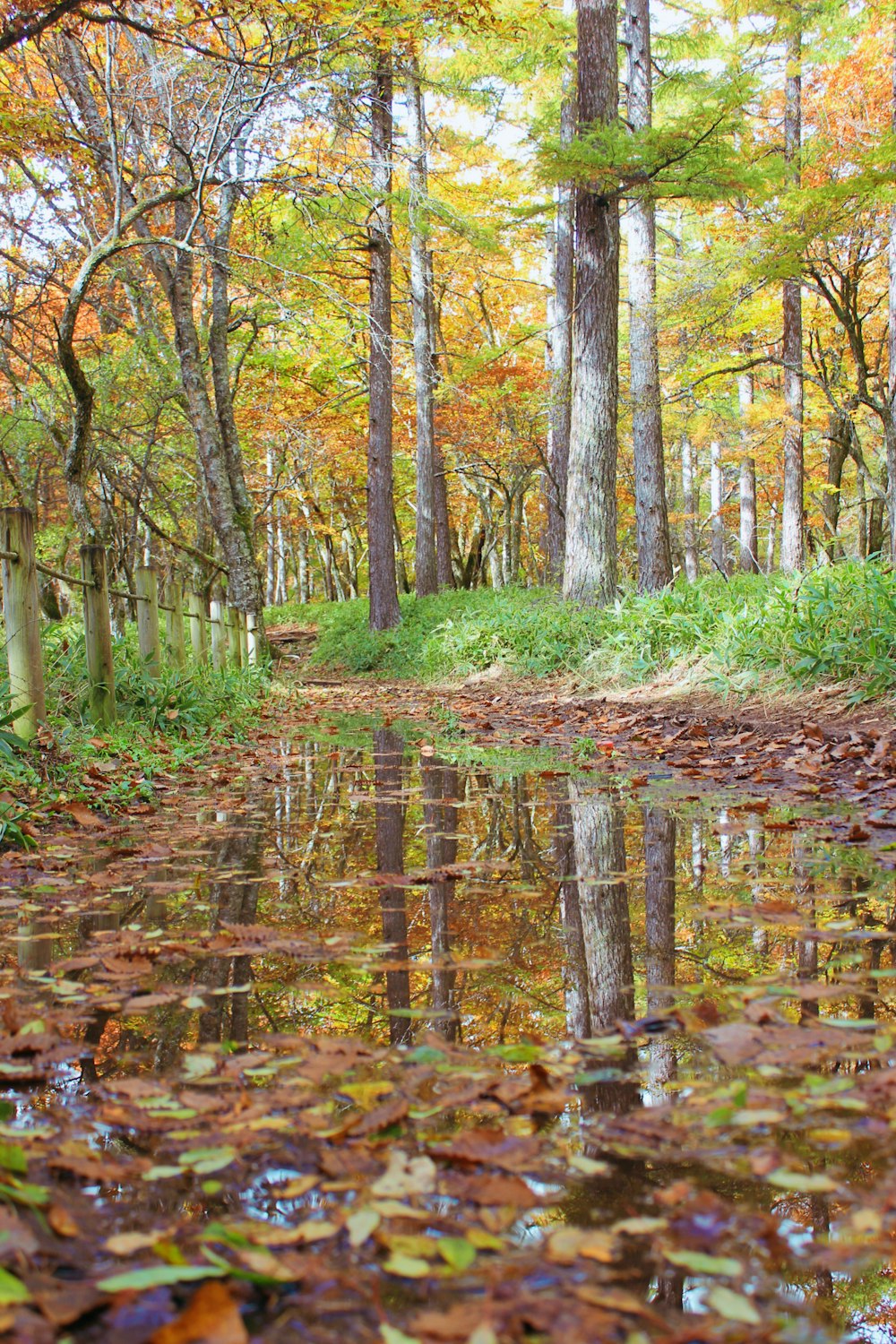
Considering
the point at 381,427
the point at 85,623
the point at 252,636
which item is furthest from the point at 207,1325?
the point at 381,427

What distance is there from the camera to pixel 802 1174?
3.97ft

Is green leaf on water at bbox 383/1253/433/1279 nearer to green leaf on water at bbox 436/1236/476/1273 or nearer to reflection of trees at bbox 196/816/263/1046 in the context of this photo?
green leaf on water at bbox 436/1236/476/1273

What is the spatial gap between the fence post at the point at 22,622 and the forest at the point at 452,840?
0.07ft

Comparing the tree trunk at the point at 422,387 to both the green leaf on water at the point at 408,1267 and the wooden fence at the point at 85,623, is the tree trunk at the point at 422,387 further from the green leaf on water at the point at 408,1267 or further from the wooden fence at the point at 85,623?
the green leaf on water at the point at 408,1267

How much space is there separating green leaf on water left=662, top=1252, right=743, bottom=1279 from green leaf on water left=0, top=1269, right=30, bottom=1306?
0.72 meters

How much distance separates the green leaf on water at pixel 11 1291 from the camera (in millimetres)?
920

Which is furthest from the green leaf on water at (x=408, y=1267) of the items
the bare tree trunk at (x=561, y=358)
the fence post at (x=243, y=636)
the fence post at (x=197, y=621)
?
the bare tree trunk at (x=561, y=358)

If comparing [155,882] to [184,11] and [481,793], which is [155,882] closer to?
[481,793]

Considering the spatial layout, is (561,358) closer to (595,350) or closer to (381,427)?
(381,427)

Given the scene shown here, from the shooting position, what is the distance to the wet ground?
3.27 ft

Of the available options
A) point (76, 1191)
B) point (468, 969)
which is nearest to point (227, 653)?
point (468, 969)

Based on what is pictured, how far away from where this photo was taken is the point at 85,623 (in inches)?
215

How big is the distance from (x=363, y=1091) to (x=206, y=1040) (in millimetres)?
414

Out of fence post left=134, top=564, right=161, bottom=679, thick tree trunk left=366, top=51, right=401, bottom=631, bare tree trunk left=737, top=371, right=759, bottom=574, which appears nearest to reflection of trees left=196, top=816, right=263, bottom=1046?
fence post left=134, top=564, right=161, bottom=679
